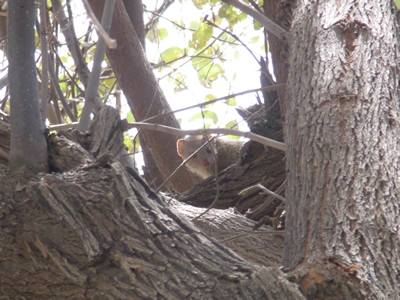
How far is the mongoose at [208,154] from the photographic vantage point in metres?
6.09

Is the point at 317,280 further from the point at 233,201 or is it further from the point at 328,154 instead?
the point at 233,201

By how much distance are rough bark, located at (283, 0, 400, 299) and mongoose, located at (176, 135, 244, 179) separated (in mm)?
3125

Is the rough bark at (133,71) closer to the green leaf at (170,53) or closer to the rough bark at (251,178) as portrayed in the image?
the green leaf at (170,53)

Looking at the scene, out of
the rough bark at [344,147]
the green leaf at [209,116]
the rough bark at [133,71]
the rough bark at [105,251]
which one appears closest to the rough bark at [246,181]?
the green leaf at [209,116]

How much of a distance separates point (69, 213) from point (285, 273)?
0.69m

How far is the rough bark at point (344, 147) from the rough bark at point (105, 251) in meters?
0.26

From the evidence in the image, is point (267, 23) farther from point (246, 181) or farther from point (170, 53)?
point (170, 53)

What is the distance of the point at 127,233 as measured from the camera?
1485mm

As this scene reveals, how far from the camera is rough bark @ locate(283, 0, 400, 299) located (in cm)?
149

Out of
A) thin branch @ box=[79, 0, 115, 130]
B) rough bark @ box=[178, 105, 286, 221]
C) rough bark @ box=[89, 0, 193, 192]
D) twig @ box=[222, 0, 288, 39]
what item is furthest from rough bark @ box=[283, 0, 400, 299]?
rough bark @ box=[89, 0, 193, 192]

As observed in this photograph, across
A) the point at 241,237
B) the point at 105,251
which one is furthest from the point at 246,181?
the point at 105,251

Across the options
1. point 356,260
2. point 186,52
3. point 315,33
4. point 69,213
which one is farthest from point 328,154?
point 186,52

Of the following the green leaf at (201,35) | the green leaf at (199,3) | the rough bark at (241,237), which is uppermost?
the green leaf at (199,3)

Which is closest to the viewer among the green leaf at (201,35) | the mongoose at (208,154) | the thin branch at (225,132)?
the thin branch at (225,132)
